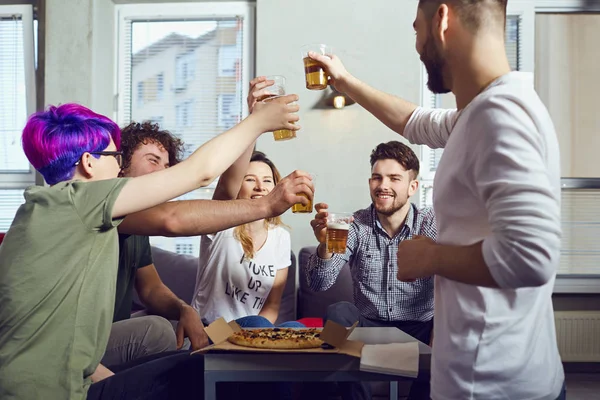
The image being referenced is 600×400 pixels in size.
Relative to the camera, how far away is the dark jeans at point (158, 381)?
1663 mm

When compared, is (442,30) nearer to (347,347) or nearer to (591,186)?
(347,347)

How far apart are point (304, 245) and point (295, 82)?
A: 111 centimetres

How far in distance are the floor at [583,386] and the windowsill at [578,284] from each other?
1.88 feet

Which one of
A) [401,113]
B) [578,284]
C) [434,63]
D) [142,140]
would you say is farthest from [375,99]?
[578,284]

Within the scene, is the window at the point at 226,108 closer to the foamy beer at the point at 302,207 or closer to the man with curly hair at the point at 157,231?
the man with curly hair at the point at 157,231

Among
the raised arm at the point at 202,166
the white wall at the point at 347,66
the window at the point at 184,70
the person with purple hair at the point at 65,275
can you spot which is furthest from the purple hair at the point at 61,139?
the window at the point at 184,70

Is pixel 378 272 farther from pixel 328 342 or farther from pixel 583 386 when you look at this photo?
pixel 583 386

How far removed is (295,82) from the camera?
410 centimetres

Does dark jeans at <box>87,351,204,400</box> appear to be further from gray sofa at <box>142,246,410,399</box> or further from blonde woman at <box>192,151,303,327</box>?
gray sofa at <box>142,246,410,399</box>

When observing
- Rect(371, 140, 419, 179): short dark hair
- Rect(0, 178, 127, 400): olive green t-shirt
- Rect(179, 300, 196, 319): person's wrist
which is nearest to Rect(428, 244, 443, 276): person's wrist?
Rect(0, 178, 127, 400): olive green t-shirt

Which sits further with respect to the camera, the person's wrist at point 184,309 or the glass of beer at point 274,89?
the person's wrist at point 184,309

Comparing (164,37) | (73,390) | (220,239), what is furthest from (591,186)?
(73,390)

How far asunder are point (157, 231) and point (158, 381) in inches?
17.0

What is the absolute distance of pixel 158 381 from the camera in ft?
5.70
